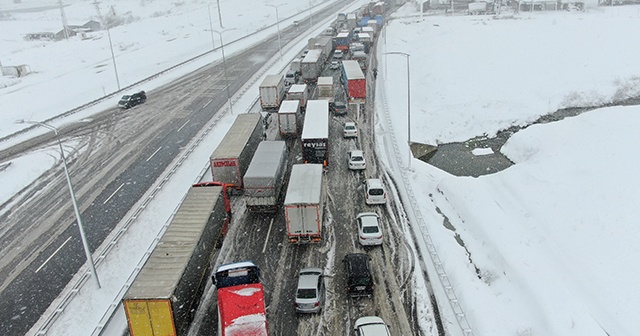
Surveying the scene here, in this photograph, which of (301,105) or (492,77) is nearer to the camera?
(301,105)

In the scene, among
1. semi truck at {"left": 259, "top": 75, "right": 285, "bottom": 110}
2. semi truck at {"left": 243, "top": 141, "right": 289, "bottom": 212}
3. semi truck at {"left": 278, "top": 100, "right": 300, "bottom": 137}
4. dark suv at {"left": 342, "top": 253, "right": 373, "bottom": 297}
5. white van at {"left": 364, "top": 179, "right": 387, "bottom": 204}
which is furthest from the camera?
semi truck at {"left": 259, "top": 75, "right": 285, "bottom": 110}

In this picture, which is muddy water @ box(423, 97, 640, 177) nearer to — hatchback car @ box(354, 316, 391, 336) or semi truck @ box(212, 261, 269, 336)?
hatchback car @ box(354, 316, 391, 336)

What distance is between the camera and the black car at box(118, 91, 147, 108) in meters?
60.6

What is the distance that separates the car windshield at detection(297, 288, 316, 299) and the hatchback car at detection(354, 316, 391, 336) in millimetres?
2742

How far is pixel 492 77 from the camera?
69500 mm

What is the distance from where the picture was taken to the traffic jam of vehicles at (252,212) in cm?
2083

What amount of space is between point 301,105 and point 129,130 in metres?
19.6

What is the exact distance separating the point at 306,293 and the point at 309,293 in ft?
0.50

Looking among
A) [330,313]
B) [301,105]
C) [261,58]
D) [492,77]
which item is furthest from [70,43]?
[330,313]

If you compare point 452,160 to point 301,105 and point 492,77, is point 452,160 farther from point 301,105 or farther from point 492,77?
point 492,77

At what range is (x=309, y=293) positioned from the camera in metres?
23.3

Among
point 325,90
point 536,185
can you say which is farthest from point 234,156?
point 536,185

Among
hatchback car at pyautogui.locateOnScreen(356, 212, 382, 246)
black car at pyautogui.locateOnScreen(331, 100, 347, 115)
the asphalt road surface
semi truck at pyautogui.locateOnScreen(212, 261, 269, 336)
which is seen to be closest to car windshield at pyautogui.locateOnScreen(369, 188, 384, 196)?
hatchback car at pyautogui.locateOnScreen(356, 212, 382, 246)

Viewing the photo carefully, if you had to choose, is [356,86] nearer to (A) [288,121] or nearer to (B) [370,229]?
(A) [288,121]
